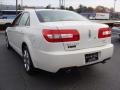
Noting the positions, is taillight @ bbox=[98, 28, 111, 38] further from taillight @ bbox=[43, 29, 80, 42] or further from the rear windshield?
the rear windshield

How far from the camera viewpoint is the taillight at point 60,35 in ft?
11.7

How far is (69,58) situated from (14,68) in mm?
1977

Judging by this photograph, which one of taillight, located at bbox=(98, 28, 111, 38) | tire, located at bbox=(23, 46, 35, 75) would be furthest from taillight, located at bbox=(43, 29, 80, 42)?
tire, located at bbox=(23, 46, 35, 75)

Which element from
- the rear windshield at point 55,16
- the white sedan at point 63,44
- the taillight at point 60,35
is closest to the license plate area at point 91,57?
the white sedan at point 63,44

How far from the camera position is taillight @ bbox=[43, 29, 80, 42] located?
3.55 meters

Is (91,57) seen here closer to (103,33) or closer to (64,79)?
(103,33)

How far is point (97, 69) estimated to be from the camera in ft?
15.7

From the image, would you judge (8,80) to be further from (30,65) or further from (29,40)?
(29,40)

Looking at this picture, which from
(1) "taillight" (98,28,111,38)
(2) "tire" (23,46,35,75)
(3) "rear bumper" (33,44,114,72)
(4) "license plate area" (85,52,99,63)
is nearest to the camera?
(3) "rear bumper" (33,44,114,72)

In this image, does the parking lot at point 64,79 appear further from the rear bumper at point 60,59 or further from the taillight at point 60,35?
the taillight at point 60,35

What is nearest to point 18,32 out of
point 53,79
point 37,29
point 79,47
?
→ point 37,29

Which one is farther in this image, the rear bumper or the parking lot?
the parking lot

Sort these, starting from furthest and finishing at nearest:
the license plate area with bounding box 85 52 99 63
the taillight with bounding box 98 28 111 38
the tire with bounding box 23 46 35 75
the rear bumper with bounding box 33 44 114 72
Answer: the tire with bounding box 23 46 35 75 < the taillight with bounding box 98 28 111 38 < the license plate area with bounding box 85 52 99 63 < the rear bumper with bounding box 33 44 114 72

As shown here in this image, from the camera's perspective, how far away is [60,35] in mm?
3572
